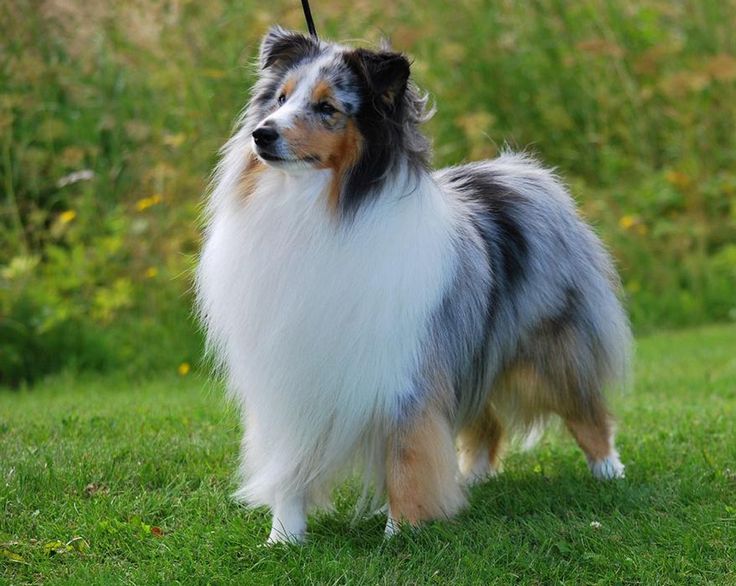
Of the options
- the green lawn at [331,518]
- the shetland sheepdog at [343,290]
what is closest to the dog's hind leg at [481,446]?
the green lawn at [331,518]

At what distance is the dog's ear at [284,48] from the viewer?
152 inches

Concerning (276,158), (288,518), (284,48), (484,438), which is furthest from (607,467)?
(284,48)

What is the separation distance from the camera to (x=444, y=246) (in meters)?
3.82

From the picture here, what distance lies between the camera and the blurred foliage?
7.46 m

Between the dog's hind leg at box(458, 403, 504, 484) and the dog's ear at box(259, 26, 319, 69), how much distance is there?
1.86 m

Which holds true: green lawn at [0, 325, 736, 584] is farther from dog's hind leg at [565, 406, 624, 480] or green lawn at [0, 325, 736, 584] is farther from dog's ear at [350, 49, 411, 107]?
dog's ear at [350, 49, 411, 107]

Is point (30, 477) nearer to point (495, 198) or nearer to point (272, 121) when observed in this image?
point (272, 121)

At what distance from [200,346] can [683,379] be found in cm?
312

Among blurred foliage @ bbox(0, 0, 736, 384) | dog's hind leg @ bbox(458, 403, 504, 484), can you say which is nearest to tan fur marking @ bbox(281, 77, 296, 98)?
dog's hind leg @ bbox(458, 403, 504, 484)

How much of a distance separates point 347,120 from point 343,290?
0.57 m

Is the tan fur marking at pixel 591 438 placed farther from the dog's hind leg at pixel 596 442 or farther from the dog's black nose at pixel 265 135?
the dog's black nose at pixel 265 135

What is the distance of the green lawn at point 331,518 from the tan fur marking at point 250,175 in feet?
4.02

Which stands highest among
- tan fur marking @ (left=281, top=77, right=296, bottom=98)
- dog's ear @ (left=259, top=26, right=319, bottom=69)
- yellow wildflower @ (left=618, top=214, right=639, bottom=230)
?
dog's ear @ (left=259, top=26, right=319, bottom=69)

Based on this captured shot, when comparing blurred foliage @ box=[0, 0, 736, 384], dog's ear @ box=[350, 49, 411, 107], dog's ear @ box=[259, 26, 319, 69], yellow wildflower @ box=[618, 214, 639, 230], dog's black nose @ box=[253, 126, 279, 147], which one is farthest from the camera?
yellow wildflower @ box=[618, 214, 639, 230]
